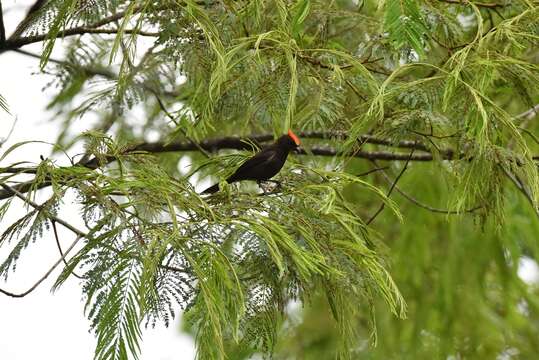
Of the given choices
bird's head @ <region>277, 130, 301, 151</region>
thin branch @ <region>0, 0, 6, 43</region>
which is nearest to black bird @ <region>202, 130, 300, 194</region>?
bird's head @ <region>277, 130, 301, 151</region>

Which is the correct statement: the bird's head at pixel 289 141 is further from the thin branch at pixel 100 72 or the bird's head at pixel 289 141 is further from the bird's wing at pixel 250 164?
the thin branch at pixel 100 72

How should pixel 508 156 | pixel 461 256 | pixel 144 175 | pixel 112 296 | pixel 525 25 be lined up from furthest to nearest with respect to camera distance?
1. pixel 461 256
2. pixel 525 25
3. pixel 508 156
4. pixel 144 175
5. pixel 112 296

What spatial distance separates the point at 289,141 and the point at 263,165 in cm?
23

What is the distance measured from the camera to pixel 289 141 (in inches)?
124

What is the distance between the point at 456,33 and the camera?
2.85 meters

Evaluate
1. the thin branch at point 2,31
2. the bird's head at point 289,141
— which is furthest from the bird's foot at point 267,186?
the thin branch at point 2,31

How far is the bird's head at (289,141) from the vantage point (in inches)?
123

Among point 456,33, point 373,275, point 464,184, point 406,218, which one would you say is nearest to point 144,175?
Answer: point 373,275

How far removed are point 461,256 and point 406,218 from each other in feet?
1.18

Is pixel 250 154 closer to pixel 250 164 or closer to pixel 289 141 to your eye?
pixel 250 164

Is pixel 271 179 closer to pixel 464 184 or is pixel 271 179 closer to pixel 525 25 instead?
pixel 464 184

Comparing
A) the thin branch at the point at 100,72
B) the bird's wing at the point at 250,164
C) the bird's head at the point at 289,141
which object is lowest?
the bird's head at the point at 289,141

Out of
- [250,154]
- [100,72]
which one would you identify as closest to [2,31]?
[250,154]

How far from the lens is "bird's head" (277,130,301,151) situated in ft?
10.2
